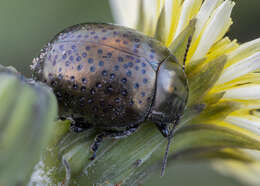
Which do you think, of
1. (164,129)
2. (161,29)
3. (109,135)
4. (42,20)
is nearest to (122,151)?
(109,135)

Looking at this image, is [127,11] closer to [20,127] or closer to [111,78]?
[111,78]

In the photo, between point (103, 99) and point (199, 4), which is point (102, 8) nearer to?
point (199, 4)

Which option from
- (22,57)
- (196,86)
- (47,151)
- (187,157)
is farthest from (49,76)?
(22,57)

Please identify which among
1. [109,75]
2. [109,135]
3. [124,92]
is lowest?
[109,135]

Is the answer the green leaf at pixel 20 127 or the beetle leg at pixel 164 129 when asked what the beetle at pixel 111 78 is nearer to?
the beetle leg at pixel 164 129

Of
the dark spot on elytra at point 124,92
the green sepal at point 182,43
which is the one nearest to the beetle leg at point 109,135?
the dark spot on elytra at point 124,92

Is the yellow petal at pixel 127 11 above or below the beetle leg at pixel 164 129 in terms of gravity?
above

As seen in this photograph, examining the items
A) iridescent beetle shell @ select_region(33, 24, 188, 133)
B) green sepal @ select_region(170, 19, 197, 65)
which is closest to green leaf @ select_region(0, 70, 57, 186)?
iridescent beetle shell @ select_region(33, 24, 188, 133)
